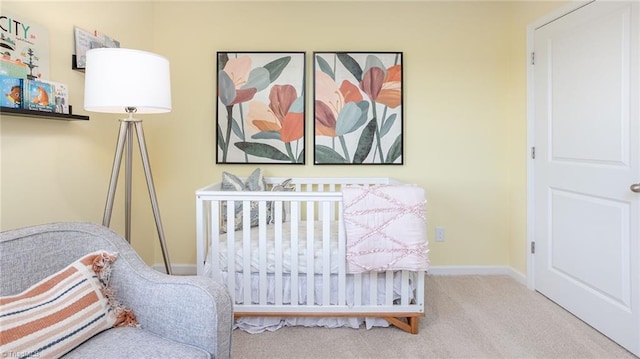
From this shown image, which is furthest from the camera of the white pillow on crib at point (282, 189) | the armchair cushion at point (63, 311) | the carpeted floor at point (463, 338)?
the white pillow on crib at point (282, 189)

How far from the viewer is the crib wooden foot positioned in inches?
78.7

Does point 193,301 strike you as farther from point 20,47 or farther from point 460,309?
point 460,309

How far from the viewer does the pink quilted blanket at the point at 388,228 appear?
6.15 ft

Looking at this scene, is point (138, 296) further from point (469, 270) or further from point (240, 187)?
point (469, 270)

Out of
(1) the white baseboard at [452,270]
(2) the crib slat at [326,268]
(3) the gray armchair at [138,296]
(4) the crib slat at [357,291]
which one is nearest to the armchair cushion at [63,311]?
(3) the gray armchair at [138,296]

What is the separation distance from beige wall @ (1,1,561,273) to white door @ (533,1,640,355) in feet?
0.99

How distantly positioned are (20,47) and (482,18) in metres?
3.00

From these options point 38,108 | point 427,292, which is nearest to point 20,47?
point 38,108

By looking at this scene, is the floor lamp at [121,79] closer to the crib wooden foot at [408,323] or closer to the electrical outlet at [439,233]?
the crib wooden foot at [408,323]

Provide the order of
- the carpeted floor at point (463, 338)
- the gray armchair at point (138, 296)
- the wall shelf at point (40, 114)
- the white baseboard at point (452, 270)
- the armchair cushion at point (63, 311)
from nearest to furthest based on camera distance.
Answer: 1. the armchair cushion at point (63, 311)
2. the gray armchair at point (138, 296)
3. the wall shelf at point (40, 114)
4. the carpeted floor at point (463, 338)
5. the white baseboard at point (452, 270)

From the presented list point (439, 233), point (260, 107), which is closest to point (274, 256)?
point (260, 107)

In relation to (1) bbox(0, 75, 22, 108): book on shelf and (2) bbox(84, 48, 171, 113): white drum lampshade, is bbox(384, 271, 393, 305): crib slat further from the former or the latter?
(1) bbox(0, 75, 22, 108): book on shelf

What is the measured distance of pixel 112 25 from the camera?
2350 millimetres

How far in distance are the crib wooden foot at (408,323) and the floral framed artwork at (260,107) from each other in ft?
4.49
